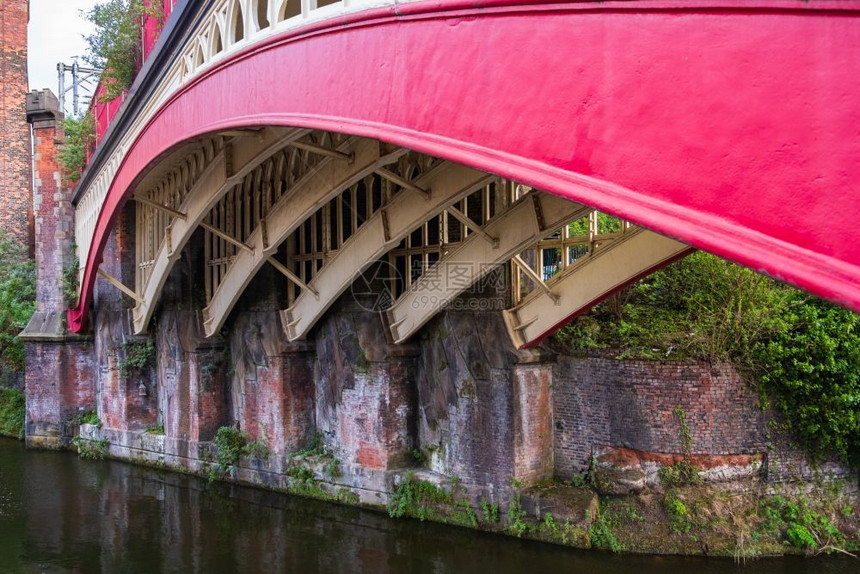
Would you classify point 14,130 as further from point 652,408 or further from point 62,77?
point 652,408

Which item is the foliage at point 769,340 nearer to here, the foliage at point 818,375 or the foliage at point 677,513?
the foliage at point 818,375

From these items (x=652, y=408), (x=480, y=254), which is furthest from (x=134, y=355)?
(x=652, y=408)

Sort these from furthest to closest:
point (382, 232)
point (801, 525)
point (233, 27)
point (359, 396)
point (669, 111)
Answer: point (359, 396), point (382, 232), point (801, 525), point (233, 27), point (669, 111)

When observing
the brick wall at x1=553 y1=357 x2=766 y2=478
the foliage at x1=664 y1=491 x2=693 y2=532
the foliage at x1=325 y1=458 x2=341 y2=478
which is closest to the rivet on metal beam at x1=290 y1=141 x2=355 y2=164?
the brick wall at x1=553 y1=357 x2=766 y2=478

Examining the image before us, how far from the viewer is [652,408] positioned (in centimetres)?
772

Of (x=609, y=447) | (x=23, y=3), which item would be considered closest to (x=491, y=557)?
(x=609, y=447)

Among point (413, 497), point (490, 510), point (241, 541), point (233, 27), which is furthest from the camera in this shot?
point (413, 497)

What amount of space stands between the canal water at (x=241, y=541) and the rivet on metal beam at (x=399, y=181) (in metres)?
4.55

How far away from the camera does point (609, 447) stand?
8039 mm

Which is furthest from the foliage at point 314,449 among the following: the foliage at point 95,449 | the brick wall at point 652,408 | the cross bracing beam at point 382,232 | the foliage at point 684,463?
the foliage at point 95,449

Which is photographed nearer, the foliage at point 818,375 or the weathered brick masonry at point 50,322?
the foliage at point 818,375

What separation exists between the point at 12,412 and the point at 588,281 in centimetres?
1635

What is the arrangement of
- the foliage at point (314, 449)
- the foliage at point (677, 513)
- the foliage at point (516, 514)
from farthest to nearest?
the foliage at point (314, 449), the foliage at point (516, 514), the foliage at point (677, 513)

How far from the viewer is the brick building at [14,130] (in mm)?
20578
